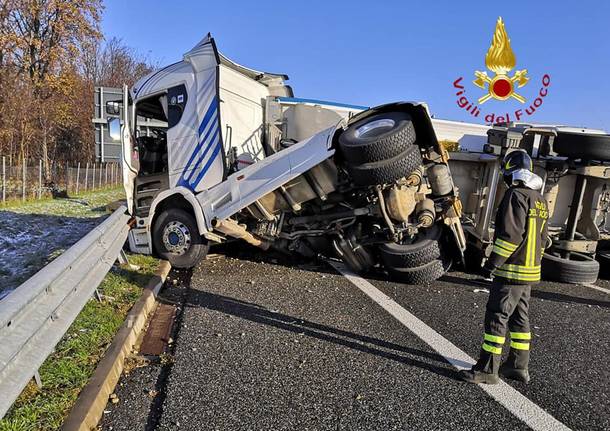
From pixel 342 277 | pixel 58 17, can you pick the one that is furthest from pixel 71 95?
pixel 342 277

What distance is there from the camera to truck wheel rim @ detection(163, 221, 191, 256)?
20.2ft

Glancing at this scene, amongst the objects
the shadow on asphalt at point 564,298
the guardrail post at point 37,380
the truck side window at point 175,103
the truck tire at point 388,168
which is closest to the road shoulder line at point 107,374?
the guardrail post at point 37,380

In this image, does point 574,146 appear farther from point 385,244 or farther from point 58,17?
point 58,17

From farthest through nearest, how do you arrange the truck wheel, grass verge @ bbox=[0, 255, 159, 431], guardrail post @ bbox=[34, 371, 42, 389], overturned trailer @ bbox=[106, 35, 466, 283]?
the truck wheel < overturned trailer @ bbox=[106, 35, 466, 283] < guardrail post @ bbox=[34, 371, 42, 389] < grass verge @ bbox=[0, 255, 159, 431]

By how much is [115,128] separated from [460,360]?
18.8ft

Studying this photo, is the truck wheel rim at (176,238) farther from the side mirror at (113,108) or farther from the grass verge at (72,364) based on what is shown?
the side mirror at (113,108)

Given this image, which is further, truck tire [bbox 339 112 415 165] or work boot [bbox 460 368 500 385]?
truck tire [bbox 339 112 415 165]

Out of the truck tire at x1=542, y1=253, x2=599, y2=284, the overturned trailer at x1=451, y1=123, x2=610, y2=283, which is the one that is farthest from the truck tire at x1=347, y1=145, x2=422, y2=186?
the truck tire at x1=542, y1=253, x2=599, y2=284

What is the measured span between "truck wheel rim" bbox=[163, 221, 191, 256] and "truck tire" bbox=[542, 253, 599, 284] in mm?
5150

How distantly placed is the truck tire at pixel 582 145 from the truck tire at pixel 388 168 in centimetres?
245

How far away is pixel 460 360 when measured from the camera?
139 inches

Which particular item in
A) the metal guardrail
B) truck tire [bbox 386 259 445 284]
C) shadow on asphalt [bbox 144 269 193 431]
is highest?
the metal guardrail

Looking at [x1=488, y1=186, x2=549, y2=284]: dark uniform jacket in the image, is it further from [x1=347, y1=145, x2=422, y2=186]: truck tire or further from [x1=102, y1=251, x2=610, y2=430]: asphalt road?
[x1=347, y1=145, x2=422, y2=186]: truck tire

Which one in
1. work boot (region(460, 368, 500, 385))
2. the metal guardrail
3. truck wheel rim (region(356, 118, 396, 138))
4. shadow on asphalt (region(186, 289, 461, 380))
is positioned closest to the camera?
the metal guardrail
